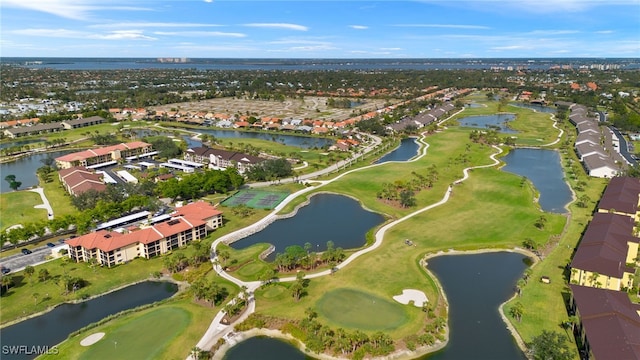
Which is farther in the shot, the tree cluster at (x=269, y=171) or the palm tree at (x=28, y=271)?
the tree cluster at (x=269, y=171)

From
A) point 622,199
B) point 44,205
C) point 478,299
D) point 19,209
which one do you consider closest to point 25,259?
point 19,209

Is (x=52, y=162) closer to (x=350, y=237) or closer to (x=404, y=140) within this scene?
(x=350, y=237)

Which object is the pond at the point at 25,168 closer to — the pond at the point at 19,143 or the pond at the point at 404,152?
the pond at the point at 19,143

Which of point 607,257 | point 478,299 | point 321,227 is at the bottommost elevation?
point 478,299

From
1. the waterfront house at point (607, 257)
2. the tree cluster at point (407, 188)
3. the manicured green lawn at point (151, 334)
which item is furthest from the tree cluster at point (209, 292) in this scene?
the waterfront house at point (607, 257)

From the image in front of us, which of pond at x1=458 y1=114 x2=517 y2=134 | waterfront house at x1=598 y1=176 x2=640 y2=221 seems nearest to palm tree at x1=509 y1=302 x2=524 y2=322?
waterfront house at x1=598 y1=176 x2=640 y2=221

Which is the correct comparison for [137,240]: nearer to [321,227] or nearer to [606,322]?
[321,227]
